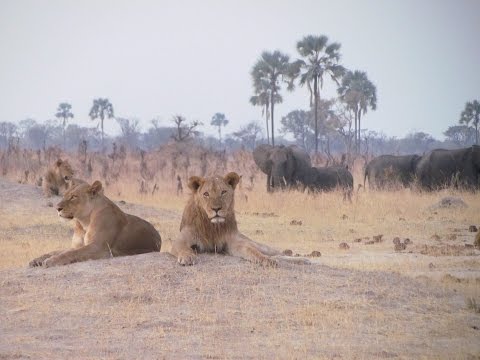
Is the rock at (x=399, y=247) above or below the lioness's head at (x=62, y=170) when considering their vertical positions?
below

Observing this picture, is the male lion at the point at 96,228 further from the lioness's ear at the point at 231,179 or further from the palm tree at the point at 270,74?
the palm tree at the point at 270,74

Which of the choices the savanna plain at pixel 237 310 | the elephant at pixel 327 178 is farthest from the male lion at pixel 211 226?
the elephant at pixel 327 178

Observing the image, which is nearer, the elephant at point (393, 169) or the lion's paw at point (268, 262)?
the lion's paw at point (268, 262)

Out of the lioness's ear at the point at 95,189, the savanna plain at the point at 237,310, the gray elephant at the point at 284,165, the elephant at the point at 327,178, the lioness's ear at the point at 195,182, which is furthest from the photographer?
the elephant at the point at 327,178

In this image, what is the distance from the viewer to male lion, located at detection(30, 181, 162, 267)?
9.15 m

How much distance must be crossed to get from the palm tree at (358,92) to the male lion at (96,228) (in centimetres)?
4608

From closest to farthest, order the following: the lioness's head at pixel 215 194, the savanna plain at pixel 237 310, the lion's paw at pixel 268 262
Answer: the savanna plain at pixel 237 310 → the lioness's head at pixel 215 194 → the lion's paw at pixel 268 262

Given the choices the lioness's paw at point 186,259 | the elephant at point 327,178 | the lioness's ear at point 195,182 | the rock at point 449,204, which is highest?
the lioness's ear at point 195,182

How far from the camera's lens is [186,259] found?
831cm

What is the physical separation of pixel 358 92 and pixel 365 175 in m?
29.0

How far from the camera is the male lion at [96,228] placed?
9.15 m

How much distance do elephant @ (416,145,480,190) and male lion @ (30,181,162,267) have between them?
→ 1731cm

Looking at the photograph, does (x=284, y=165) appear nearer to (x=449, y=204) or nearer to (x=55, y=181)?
(x=449, y=204)

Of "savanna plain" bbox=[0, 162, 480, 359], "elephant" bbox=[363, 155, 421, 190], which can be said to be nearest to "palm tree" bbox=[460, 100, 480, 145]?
"elephant" bbox=[363, 155, 421, 190]
